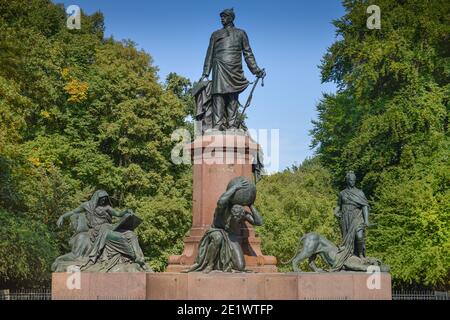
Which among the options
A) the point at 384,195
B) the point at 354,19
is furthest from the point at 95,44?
the point at 384,195

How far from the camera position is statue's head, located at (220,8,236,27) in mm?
17859

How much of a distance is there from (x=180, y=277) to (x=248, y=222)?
70.3 inches

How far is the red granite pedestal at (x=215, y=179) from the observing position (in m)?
16.0

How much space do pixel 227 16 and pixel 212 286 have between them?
262 inches

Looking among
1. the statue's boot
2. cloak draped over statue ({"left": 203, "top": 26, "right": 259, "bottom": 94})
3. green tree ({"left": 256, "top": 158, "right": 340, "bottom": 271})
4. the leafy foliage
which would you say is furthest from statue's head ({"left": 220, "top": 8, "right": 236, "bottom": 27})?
green tree ({"left": 256, "top": 158, "right": 340, "bottom": 271})

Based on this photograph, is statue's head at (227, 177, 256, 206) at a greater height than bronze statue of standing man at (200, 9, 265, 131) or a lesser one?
lesser

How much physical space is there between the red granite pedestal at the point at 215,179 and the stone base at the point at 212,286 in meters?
1.03

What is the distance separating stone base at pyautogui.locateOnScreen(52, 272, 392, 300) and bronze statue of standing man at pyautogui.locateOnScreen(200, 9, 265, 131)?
4110 millimetres

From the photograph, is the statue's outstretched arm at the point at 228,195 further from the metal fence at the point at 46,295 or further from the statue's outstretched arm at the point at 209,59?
the metal fence at the point at 46,295

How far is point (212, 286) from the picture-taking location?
47.2 feet

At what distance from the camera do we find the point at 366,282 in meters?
15.2

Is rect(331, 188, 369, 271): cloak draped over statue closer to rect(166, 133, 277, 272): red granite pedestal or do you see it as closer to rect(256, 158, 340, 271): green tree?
rect(166, 133, 277, 272): red granite pedestal

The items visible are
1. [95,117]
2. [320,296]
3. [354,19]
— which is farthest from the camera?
[95,117]

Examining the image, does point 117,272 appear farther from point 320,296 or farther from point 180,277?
point 320,296
